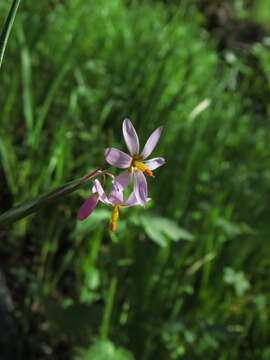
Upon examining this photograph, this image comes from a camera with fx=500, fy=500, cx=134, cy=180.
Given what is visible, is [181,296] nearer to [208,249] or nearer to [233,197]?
[208,249]

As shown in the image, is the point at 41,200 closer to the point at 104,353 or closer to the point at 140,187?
the point at 140,187

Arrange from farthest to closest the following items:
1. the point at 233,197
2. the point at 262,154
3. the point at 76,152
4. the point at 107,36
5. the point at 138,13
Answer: the point at 138,13 < the point at 107,36 < the point at 262,154 < the point at 76,152 < the point at 233,197

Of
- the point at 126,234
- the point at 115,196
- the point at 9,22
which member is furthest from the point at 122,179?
the point at 126,234

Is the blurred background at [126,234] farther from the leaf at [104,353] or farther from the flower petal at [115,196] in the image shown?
the flower petal at [115,196]

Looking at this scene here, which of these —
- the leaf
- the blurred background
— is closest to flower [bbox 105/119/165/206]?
the blurred background

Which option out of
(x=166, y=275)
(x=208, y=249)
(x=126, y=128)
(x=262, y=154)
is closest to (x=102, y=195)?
(x=126, y=128)

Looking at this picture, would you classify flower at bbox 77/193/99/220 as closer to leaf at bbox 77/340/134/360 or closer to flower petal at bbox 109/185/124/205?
flower petal at bbox 109/185/124/205
